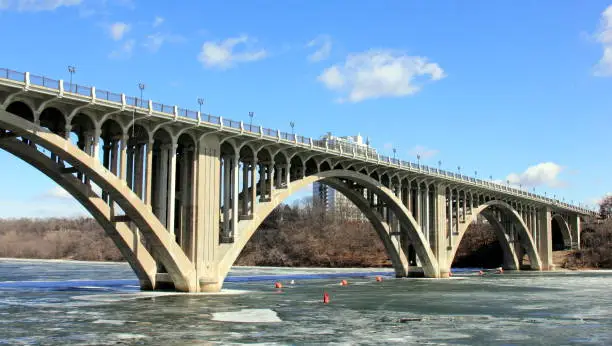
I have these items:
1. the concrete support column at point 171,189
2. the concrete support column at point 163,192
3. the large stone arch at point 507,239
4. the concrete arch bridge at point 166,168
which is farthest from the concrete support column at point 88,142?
the large stone arch at point 507,239

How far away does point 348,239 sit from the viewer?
138m

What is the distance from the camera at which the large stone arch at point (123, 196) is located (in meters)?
34.7

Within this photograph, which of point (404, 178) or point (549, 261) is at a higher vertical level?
point (404, 178)

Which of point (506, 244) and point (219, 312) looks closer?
point (219, 312)

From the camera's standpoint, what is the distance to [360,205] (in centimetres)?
7200

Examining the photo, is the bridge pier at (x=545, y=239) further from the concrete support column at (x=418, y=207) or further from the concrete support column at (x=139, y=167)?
the concrete support column at (x=139, y=167)

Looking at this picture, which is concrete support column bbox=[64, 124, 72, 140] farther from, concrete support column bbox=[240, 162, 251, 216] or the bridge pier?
the bridge pier

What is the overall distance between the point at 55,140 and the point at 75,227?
560ft

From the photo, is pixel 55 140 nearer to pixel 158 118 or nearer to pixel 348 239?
pixel 158 118

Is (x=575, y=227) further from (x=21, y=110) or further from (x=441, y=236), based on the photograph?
(x=21, y=110)

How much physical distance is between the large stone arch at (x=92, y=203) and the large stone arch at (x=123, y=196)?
763 millimetres

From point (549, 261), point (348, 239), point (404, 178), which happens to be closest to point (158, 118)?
point (404, 178)

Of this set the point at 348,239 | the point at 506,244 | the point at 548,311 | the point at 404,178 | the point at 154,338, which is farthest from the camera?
the point at 348,239

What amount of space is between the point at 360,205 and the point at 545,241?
158ft
